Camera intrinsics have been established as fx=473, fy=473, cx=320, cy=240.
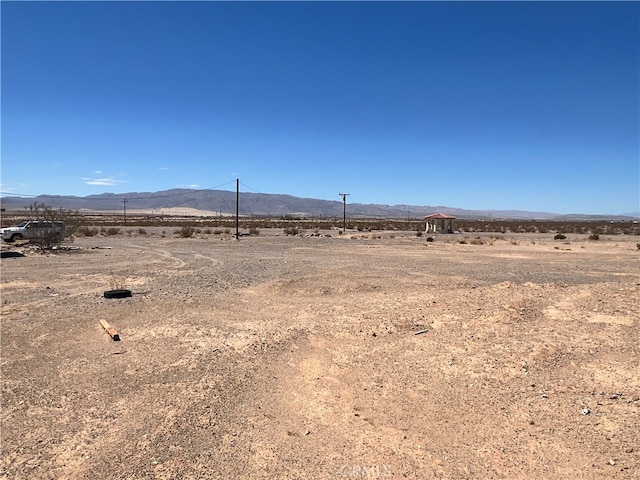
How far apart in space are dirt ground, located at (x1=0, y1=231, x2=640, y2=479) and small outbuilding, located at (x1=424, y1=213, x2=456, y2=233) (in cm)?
4921

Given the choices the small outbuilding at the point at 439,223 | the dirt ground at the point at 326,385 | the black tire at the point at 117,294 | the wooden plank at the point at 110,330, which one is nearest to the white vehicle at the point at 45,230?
the dirt ground at the point at 326,385

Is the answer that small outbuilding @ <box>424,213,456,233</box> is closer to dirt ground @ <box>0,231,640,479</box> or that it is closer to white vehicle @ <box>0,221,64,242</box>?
white vehicle @ <box>0,221,64,242</box>

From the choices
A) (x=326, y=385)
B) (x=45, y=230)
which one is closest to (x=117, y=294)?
(x=326, y=385)

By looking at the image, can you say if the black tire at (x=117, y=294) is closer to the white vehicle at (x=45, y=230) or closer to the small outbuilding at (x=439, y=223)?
the white vehicle at (x=45, y=230)

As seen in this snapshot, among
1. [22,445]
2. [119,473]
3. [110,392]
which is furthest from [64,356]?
[119,473]

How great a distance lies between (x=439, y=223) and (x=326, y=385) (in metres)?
59.6

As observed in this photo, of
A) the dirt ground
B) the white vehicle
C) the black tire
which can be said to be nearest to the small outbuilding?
the white vehicle

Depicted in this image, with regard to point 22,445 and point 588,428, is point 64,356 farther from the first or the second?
point 588,428

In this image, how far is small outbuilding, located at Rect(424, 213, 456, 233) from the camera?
60312 millimetres

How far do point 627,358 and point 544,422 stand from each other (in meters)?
2.61

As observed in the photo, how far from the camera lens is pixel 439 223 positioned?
63500 millimetres

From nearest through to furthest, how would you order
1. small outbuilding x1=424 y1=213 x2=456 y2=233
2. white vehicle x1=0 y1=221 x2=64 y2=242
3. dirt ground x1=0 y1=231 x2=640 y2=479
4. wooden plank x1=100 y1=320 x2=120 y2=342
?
1. dirt ground x1=0 y1=231 x2=640 y2=479
2. wooden plank x1=100 y1=320 x2=120 y2=342
3. white vehicle x1=0 y1=221 x2=64 y2=242
4. small outbuilding x1=424 y1=213 x2=456 y2=233

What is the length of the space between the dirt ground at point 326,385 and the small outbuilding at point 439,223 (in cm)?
4921

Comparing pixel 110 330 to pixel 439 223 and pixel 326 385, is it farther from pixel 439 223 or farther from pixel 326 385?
pixel 439 223
